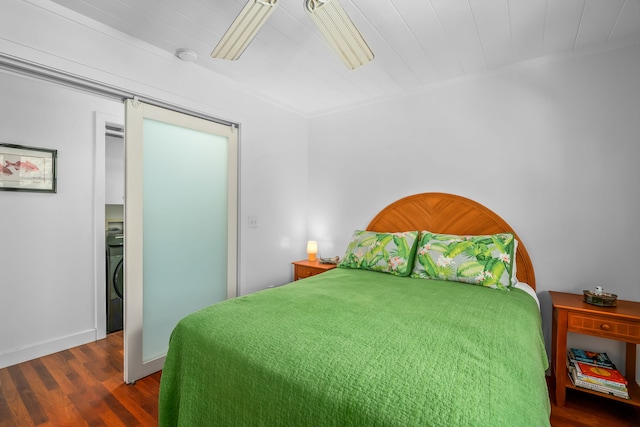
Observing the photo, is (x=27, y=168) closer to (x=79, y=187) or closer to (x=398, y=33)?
(x=79, y=187)

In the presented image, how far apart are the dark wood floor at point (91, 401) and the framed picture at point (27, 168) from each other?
4.76 ft

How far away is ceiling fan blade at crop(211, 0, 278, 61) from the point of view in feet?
4.40

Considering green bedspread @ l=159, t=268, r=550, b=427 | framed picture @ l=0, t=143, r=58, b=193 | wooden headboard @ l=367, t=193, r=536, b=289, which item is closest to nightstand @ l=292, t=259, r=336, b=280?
wooden headboard @ l=367, t=193, r=536, b=289

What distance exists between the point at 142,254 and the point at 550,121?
320cm

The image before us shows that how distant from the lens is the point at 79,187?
2824 mm

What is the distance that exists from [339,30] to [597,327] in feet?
7.41

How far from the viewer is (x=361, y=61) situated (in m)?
1.65

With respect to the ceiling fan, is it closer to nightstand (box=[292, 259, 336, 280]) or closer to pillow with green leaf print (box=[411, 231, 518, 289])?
pillow with green leaf print (box=[411, 231, 518, 289])

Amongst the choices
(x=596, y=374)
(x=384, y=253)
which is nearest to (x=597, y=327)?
(x=596, y=374)

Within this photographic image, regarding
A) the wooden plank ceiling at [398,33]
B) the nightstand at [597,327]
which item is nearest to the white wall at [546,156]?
the wooden plank ceiling at [398,33]

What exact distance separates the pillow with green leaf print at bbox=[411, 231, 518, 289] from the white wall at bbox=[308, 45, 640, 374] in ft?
1.30

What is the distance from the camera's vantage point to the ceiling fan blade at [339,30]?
52.8 inches

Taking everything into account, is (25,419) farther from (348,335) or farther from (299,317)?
(348,335)

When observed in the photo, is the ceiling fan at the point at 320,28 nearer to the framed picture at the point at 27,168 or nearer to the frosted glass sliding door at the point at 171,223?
the frosted glass sliding door at the point at 171,223
